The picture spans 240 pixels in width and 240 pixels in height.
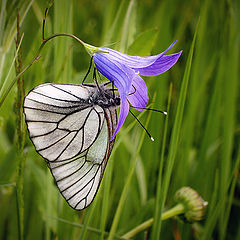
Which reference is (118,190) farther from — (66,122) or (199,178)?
(66,122)

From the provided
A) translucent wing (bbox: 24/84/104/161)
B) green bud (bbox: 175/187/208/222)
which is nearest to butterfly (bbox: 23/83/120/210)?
translucent wing (bbox: 24/84/104/161)

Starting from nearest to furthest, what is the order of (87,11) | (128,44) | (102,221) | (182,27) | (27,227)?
(102,221) → (128,44) → (27,227) → (182,27) → (87,11)

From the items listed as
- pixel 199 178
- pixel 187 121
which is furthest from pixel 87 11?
pixel 199 178

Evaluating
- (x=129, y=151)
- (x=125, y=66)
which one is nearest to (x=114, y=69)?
(x=125, y=66)

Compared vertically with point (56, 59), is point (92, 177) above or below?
below

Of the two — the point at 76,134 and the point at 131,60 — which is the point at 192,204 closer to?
the point at 76,134

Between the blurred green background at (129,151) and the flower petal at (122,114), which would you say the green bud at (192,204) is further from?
the flower petal at (122,114)
